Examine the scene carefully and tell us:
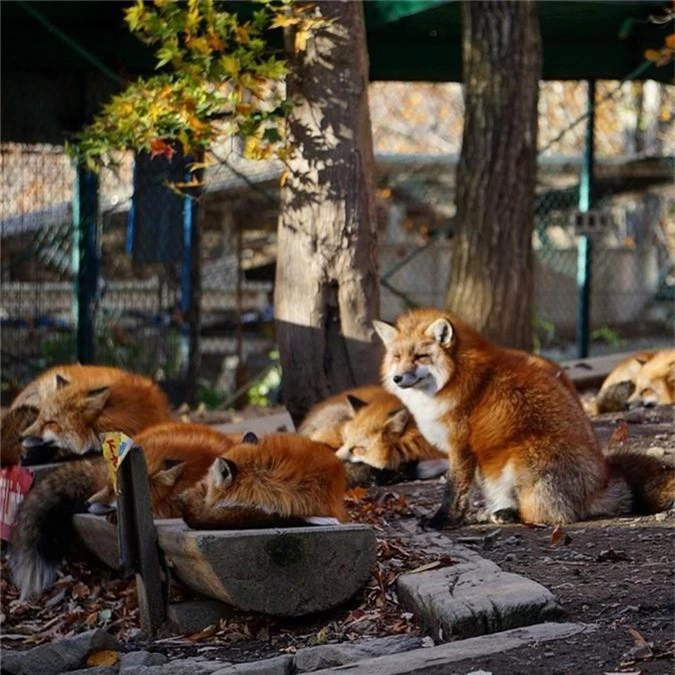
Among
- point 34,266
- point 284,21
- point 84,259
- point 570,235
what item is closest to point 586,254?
point 84,259

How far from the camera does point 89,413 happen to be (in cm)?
738

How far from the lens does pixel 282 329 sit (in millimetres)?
8148

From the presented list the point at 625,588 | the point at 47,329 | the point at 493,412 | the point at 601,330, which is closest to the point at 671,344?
the point at 601,330

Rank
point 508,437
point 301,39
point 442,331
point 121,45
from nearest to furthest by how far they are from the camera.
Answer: point 508,437 → point 442,331 → point 301,39 → point 121,45

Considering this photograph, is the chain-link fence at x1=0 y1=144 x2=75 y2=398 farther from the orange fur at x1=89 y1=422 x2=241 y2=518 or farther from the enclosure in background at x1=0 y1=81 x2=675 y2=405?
the orange fur at x1=89 y1=422 x2=241 y2=518

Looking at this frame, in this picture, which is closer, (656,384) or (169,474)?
(169,474)

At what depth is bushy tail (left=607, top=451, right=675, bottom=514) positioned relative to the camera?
592 centimetres

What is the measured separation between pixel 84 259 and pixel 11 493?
180 inches

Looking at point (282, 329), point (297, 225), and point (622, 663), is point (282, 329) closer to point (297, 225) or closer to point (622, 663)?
point (297, 225)

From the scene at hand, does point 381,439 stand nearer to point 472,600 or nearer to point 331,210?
point 331,210

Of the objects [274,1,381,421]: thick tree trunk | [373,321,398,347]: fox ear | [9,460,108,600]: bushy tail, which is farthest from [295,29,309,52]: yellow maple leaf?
[9,460,108,600]: bushy tail

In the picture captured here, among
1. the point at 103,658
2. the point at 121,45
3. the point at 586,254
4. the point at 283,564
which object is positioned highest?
the point at 121,45

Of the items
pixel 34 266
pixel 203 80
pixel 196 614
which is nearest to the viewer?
pixel 196 614

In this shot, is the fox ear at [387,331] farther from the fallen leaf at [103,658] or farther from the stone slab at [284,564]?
the fallen leaf at [103,658]
